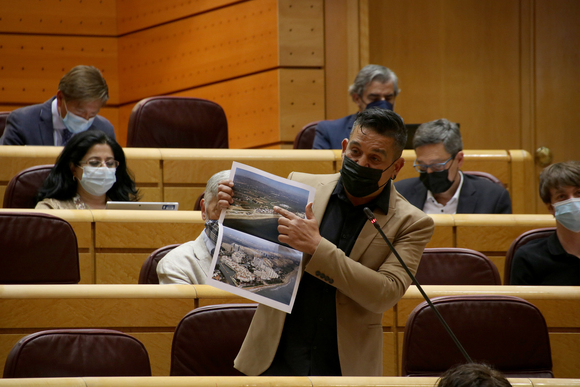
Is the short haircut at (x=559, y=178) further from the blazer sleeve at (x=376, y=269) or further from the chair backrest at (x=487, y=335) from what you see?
the blazer sleeve at (x=376, y=269)

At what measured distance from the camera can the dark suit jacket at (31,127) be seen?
3154 millimetres

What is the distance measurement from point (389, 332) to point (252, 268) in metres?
0.83

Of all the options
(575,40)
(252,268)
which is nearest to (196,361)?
(252,268)

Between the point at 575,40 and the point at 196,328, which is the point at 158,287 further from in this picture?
the point at 575,40

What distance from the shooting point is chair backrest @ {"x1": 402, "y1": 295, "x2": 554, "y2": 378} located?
1.76 m

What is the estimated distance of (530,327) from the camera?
1.79 metres

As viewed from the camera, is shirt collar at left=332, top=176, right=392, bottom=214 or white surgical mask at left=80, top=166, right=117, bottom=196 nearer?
shirt collar at left=332, top=176, right=392, bottom=214

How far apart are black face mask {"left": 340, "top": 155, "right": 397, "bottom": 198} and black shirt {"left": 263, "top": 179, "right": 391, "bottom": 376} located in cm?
4

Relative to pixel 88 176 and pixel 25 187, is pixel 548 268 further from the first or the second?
pixel 25 187

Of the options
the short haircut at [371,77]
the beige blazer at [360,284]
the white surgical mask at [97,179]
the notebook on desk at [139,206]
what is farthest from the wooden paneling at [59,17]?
the beige blazer at [360,284]

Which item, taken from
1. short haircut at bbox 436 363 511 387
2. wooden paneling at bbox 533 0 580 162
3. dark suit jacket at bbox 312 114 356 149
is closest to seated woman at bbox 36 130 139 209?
dark suit jacket at bbox 312 114 356 149

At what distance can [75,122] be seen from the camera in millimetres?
3125

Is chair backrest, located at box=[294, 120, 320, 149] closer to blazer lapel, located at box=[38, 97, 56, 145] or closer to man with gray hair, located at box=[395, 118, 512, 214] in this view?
man with gray hair, located at box=[395, 118, 512, 214]

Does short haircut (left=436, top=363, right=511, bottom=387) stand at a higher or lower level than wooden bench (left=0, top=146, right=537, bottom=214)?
lower
